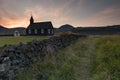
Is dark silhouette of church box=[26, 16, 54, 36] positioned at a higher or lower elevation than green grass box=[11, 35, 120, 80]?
higher

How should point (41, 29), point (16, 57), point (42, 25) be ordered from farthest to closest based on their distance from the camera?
point (42, 25) < point (41, 29) < point (16, 57)

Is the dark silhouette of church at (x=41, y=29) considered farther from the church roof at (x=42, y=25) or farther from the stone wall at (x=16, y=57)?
the stone wall at (x=16, y=57)

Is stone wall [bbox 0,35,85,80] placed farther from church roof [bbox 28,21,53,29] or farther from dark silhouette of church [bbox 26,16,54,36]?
church roof [bbox 28,21,53,29]

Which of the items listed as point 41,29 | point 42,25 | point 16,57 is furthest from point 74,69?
point 42,25

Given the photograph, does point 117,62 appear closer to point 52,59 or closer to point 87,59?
point 87,59

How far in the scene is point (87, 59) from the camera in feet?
44.7

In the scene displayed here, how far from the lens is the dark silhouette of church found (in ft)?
196

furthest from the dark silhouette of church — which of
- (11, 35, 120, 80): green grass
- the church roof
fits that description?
(11, 35, 120, 80): green grass

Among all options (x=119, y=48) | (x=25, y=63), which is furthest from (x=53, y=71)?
(x=119, y=48)

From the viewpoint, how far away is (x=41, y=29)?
6012 cm

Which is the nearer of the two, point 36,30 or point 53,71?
point 53,71

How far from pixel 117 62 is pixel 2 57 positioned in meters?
7.21

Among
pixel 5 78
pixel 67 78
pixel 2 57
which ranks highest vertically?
pixel 2 57

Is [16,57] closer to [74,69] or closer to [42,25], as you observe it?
[74,69]
